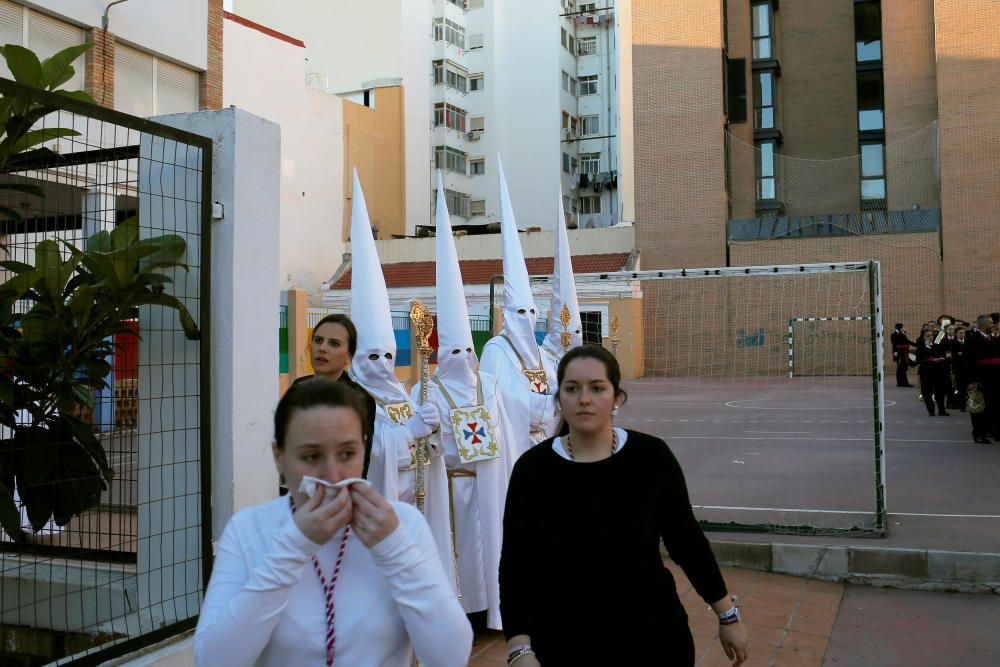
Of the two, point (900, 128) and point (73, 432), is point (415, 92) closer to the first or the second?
point (900, 128)

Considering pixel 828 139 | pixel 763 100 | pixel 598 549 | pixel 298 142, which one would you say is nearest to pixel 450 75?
pixel 298 142

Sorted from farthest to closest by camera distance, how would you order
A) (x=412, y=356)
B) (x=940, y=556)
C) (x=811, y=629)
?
(x=412, y=356)
(x=940, y=556)
(x=811, y=629)

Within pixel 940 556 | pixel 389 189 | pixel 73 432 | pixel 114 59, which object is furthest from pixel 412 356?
pixel 389 189

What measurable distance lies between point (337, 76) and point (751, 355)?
34.4m

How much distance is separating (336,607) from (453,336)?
13.4ft

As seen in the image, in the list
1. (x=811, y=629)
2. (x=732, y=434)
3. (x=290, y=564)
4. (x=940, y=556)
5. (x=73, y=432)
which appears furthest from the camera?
(x=732, y=434)

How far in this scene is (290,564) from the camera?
193 cm

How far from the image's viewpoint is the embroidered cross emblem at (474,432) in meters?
5.95

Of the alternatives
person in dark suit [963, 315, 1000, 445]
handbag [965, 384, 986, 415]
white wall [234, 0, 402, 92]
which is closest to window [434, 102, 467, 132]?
white wall [234, 0, 402, 92]

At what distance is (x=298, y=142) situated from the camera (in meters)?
37.2

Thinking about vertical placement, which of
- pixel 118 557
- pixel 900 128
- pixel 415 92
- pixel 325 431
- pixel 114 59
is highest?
pixel 415 92

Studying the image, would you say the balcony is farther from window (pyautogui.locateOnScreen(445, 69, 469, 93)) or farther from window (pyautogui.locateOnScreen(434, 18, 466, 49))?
window (pyautogui.locateOnScreen(434, 18, 466, 49))

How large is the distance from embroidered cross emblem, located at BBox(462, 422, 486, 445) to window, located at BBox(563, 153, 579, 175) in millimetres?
42960

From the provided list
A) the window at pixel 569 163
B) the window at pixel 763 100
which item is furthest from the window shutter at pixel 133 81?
the window at pixel 569 163
